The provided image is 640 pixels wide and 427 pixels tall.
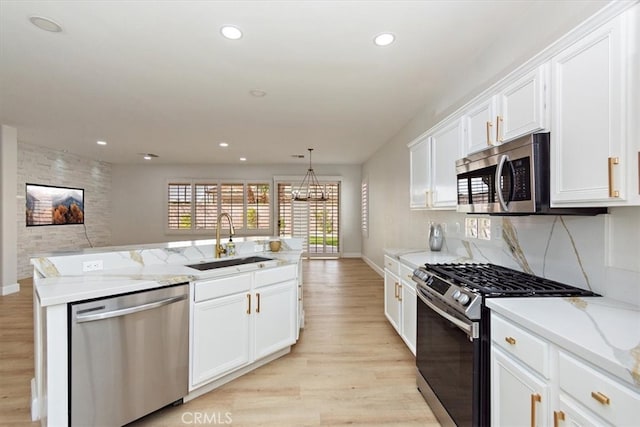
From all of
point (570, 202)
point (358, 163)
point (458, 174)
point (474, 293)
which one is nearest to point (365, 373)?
point (474, 293)

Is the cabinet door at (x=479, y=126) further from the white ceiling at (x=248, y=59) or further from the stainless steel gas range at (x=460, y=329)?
the stainless steel gas range at (x=460, y=329)

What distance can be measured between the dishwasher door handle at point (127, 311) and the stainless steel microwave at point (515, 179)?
7.01 feet

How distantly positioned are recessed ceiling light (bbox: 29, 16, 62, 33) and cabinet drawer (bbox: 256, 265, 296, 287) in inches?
93.8

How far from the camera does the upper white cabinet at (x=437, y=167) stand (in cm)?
254

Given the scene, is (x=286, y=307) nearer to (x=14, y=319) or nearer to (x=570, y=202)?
(x=570, y=202)

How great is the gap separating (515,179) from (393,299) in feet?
6.14

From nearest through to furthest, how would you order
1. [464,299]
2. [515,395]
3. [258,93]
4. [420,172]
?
[515,395], [464,299], [420,172], [258,93]

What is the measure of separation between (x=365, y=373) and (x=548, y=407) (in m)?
1.62

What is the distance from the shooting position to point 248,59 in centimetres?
270

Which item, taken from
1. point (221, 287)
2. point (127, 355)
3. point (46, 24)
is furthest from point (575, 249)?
point (46, 24)

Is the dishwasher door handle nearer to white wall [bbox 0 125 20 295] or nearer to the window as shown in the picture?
white wall [bbox 0 125 20 295]

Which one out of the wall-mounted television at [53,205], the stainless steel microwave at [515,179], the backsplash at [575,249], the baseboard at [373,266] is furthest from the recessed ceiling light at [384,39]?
the wall-mounted television at [53,205]

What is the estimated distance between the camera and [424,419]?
1.99 metres

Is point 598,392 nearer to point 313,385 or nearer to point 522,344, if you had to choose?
point 522,344
